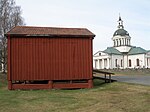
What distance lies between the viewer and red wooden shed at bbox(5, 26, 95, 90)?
58.7 feet

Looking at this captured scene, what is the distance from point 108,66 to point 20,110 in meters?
82.2

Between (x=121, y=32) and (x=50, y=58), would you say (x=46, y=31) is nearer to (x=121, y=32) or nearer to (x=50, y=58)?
(x=50, y=58)

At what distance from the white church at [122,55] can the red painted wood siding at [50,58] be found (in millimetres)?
73578

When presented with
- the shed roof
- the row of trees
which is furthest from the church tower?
the shed roof

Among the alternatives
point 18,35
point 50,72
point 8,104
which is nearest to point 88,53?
point 50,72

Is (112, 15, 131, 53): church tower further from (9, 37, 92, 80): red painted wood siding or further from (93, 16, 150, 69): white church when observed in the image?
(9, 37, 92, 80): red painted wood siding

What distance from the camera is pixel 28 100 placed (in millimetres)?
13367

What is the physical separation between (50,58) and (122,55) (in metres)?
80.3

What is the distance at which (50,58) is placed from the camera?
18.2m

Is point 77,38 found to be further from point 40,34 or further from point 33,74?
point 33,74

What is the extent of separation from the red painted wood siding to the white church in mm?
73578

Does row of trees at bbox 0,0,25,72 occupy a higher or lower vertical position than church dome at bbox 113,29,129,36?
lower

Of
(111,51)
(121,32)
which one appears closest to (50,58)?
(111,51)

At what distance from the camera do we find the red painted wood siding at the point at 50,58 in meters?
17.9
